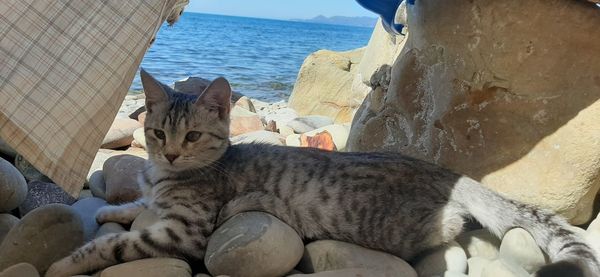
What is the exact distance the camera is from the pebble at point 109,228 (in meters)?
3.67

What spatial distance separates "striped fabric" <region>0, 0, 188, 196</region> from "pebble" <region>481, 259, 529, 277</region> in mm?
1970

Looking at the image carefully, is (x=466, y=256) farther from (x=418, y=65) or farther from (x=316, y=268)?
(x=418, y=65)

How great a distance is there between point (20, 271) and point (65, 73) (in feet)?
3.23

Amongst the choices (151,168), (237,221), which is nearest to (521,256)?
(237,221)

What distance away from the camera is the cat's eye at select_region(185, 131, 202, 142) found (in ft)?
11.9

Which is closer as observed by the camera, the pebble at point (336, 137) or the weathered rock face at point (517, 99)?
the weathered rock face at point (517, 99)

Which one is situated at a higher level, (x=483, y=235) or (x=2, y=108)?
(x=2, y=108)

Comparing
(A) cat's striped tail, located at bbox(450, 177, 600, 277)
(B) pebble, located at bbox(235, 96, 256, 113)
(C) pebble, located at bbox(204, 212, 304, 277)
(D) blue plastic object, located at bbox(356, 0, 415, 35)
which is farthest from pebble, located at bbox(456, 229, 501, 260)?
(B) pebble, located at bbox(235, 96, 256, 113)

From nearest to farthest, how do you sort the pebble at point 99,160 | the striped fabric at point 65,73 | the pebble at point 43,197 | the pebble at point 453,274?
the striped fabric at point 65,73 → the pebble at point 453,274 → the pebble at point 43,197 → the pebble at point 99,160

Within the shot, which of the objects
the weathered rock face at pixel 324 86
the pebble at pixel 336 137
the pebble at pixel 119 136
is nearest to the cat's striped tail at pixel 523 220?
the pebble at pixel 336 137

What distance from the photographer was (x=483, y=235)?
12.1ft

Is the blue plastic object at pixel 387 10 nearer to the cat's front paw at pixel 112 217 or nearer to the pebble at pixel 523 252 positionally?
the pebble at pixel 523 252

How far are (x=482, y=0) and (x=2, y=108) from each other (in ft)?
10.0

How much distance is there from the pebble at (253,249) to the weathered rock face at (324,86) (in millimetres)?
6219
